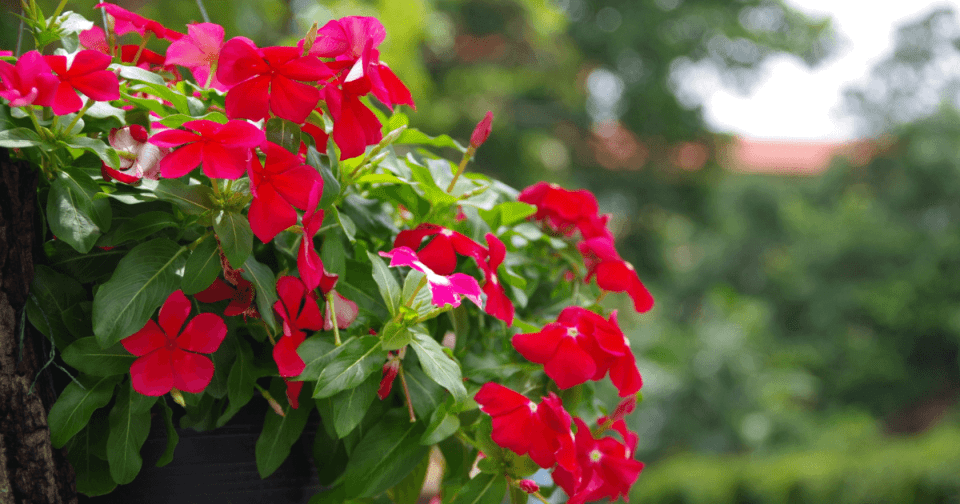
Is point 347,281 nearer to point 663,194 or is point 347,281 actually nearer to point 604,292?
point 604,292

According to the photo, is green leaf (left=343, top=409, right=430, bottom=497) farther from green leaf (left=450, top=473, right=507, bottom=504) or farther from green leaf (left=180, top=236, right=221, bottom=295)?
green leaf (left=180, top=236, right=221, bottom=295)

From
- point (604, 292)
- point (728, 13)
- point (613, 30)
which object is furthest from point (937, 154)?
point (604, 292)

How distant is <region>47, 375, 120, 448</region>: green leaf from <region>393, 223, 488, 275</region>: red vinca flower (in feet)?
0.99

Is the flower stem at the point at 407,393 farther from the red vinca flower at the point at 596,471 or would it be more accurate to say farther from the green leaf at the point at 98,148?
the green leaf at the point at 98,148

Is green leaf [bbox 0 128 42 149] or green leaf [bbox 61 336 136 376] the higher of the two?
green leaf [bbox 0 128 42 149]

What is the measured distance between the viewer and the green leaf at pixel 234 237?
53 centimetres

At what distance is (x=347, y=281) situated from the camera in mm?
699

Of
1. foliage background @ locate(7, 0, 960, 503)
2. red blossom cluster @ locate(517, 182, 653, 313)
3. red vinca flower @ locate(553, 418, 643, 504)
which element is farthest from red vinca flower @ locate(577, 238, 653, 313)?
foliage background @ locate(7, 0, 960, 503)

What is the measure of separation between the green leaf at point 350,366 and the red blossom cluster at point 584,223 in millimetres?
349

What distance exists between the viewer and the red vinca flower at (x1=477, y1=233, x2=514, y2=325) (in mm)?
686

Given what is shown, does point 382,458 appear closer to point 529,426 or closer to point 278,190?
point 529,426

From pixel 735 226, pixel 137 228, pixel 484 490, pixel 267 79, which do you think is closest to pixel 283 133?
pixel 267 79

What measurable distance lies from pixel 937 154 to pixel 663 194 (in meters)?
5.74

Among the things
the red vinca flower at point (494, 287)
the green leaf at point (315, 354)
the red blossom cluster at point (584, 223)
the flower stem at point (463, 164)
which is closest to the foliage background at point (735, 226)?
the red blossom cluster at point (584, 223)
